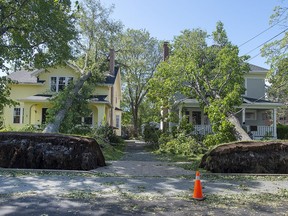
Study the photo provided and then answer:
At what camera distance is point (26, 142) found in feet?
37.4

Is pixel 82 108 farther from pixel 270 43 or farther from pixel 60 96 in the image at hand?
pixel 270 43

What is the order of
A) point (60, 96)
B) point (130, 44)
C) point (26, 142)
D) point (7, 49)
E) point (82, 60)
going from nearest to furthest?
1. point (26, 142)
2. point (7, 49)
3. point (60, 96)
4. point (82, 60)
5. point (130, 44)

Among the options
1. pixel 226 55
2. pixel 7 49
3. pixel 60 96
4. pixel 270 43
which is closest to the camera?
pixel 270 43

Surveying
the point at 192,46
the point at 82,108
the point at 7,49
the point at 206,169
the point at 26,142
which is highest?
the point at 192,46

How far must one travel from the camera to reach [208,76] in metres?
20.8

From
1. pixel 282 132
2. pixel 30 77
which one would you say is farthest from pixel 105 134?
pixel 282 132

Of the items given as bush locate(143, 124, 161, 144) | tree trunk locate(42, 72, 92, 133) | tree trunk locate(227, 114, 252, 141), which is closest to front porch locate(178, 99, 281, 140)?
bush locate(143, 124, 161, 144)

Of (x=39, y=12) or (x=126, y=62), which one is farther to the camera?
(x=126, y=62)

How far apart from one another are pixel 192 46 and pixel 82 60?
12.8 m

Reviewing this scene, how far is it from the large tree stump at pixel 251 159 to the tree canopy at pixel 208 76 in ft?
19.6

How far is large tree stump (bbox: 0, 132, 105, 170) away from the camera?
11180 mm

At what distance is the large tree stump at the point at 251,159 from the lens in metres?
11.1

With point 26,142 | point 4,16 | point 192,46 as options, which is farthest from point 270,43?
point 4,16

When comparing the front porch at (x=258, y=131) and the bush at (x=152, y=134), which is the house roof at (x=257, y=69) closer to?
the front porch at (x=258, y=131)
